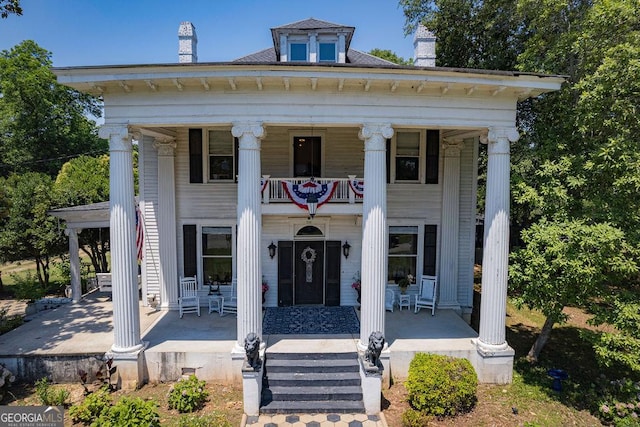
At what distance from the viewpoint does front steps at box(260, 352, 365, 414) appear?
7.37 m

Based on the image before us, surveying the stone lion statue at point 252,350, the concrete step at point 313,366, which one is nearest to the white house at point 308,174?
the stone lion statue at point 252,350

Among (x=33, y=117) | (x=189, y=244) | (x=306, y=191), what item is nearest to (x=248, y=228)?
(x=306, y=191)

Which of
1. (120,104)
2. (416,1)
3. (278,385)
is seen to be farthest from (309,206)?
(416,1)

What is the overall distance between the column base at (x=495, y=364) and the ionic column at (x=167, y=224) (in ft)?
31.4

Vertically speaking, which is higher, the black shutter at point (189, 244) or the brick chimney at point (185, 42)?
the brick chimney at point (185, 42)

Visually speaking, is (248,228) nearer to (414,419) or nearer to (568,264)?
(414,419)

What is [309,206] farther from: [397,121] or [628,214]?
[628,214]

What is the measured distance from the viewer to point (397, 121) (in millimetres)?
8062

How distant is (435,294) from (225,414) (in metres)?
7.45

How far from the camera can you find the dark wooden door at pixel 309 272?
11.6m

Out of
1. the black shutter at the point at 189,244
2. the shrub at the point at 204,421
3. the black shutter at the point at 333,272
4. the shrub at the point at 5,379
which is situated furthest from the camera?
the black shutter at the point at 333,272

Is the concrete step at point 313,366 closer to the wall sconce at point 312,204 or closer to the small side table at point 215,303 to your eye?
the small side table at point 215,303

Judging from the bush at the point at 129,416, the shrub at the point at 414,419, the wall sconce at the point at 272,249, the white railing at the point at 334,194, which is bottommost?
the shrub at the point at 414,419

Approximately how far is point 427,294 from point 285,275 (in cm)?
496
